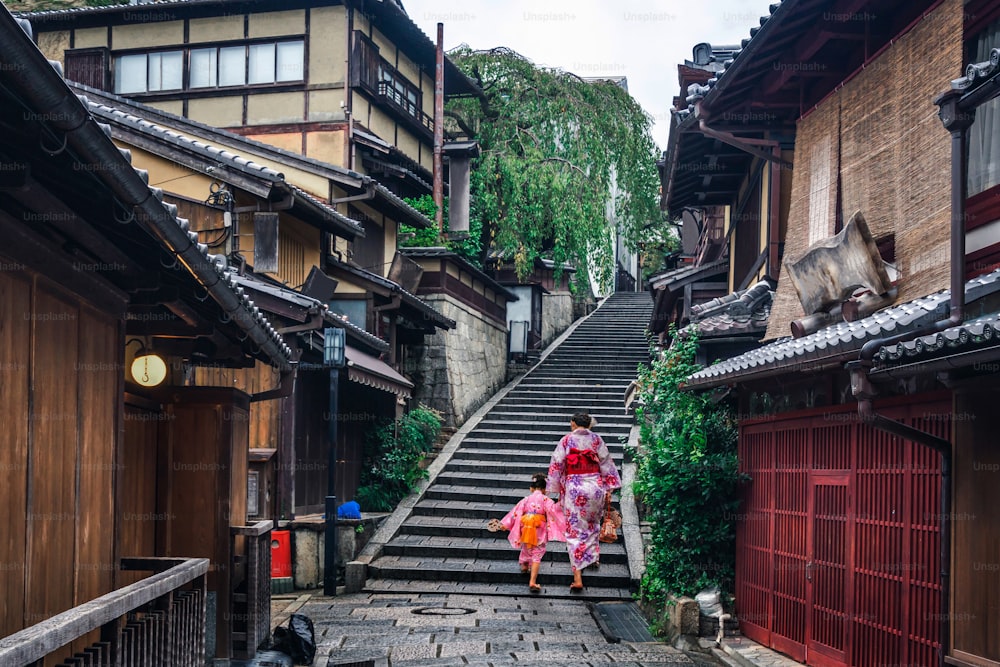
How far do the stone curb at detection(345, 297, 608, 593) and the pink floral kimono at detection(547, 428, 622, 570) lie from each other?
10.6 feet

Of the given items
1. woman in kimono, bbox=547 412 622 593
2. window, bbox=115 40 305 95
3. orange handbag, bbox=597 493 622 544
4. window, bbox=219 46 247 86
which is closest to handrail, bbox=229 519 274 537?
woman in kimono, bbox=547 412 622 593

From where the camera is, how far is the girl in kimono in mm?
15477

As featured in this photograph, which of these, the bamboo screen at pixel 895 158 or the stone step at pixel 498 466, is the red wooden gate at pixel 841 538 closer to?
the bamboo screen at pixel 895 158

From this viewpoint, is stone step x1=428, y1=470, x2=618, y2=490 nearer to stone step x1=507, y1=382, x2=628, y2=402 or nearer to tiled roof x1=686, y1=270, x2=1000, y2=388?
stone step x1=507, y1=382, x2=628, y2=402

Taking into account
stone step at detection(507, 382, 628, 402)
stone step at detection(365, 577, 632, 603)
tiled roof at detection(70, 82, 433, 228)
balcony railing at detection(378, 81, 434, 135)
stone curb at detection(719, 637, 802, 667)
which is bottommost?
stone step at detection(365, 577, 632, 603)

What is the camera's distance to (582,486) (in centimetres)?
1577

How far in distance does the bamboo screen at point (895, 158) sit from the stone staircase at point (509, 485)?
614cm

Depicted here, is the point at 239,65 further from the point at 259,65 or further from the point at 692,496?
the point at 692,496

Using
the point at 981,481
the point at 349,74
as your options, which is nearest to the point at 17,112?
the point at 981,481

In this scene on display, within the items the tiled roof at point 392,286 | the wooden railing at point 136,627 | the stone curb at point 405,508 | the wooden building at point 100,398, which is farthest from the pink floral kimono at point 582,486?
the wooden railing at point 136,627

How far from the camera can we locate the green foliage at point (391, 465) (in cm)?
2025

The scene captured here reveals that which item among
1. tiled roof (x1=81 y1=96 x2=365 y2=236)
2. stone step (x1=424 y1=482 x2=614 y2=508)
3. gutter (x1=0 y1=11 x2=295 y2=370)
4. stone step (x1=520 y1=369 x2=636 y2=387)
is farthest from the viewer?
stone step (x1=520 y1=369 x2=636 y2=387)

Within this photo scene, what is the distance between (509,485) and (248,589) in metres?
11.1

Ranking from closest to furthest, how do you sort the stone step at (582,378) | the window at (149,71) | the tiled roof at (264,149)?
the tiled roof at (264,149) → the window at (149,71) → the stone step at (582,378)
